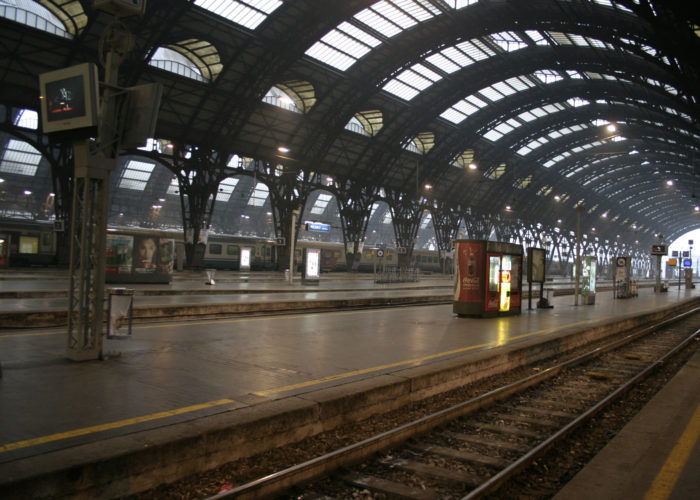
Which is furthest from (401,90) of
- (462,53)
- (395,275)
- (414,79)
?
(395,275)

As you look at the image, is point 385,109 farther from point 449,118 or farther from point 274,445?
point 274,445

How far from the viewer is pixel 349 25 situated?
3331 centimetres

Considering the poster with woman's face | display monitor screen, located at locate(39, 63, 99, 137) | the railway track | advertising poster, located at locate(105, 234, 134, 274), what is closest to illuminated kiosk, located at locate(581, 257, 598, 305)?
the railway track

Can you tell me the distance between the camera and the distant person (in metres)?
23.4

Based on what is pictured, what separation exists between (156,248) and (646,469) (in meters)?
22.7

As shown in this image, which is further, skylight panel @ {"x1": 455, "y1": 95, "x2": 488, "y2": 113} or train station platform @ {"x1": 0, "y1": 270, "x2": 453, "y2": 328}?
skylight panel @ {"x1": 455, "y1": 95, "x2": 488, "y2": 113}

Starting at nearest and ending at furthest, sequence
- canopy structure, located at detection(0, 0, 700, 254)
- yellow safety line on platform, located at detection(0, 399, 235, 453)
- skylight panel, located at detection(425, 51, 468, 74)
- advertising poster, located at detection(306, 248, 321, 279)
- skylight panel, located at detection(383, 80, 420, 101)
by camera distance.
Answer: yellow safety line on platform, located at detection(0, 399, 235, 453) → canopy structure, located at detection(0, 0, 700, 254) → advertising poster, located at detection(306, 248, 321, 279) → skylight panel, located at detection(425, 51, 468, 74) → skylight panel, located at detection(383, 80, 420, 101)

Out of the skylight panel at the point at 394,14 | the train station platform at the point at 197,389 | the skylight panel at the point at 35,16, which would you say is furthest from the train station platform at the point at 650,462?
the skylight panel at the point at 35,16

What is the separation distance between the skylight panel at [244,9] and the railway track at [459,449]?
91.6 feet

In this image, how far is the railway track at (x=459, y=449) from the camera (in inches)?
172

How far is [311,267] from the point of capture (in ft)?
101

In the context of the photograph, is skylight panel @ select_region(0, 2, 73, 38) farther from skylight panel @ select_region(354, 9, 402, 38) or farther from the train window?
skylight panel @ select_region(354, 9, 402, 38)

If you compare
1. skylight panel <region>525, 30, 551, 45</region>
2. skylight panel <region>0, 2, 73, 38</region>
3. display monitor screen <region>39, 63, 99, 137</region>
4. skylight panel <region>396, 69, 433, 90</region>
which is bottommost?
display monitor screen <region>39, 63, 99, 137</region>

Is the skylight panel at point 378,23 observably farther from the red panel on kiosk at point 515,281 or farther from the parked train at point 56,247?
the red panel on kiosk at point 515,281
